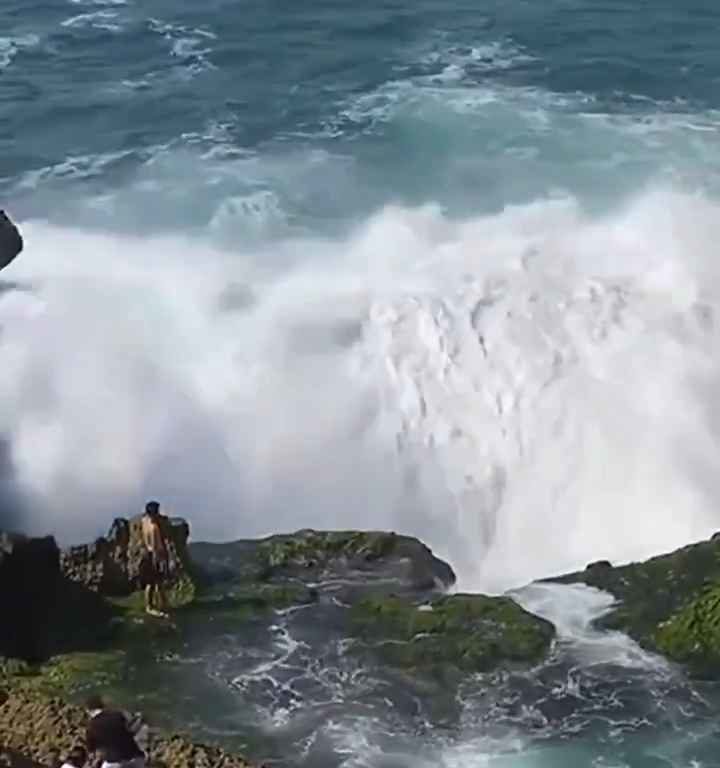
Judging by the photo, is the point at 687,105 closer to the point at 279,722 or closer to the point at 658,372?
the point at 658,372

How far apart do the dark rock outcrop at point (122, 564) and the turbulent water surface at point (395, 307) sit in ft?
5.60

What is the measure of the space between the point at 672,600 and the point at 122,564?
8.61 metres

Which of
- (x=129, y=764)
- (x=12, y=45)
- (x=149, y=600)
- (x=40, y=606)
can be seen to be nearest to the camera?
(x=129, y=764)

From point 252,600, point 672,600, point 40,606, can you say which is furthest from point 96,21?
point 672,600

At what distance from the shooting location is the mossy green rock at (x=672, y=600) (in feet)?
76.5

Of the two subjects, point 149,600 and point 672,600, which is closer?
point 149,600

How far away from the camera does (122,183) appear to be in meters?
44.5

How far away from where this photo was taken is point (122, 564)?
2469 centimetres

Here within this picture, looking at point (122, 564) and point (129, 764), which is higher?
point (129, 764)

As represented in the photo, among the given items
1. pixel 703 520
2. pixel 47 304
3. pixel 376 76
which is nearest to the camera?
pixel 703 520

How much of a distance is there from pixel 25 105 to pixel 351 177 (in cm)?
1187

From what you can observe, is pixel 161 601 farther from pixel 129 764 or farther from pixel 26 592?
pixel 129 764

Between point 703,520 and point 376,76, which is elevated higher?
point 376,76

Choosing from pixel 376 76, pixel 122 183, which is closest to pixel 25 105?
pixel 122 183
